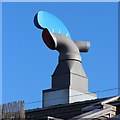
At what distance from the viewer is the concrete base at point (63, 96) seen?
2631 centimetres

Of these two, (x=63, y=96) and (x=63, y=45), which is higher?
(x=63, y=45)

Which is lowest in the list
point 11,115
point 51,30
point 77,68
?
point 11,115

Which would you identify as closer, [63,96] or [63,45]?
[63,96]

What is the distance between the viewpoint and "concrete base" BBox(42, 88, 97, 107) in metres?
26.3

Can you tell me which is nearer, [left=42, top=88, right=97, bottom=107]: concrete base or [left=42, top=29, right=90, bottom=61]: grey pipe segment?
[left=42, top=88, right=97, bottom=107]: concrete base

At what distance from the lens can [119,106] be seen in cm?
1933

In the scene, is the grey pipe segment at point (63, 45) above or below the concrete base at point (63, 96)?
above

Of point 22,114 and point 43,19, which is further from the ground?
point 43,19

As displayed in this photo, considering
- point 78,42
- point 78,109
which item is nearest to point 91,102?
point 78,109

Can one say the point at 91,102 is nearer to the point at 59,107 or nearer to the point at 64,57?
the point at 59,107

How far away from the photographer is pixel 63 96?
26.5 m

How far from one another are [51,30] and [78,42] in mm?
1577

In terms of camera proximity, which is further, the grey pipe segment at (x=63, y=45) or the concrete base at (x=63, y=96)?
the grey pipe segment at (x=63, y=45)

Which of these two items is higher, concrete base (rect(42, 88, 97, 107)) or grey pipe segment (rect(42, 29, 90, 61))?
grey pipe segment (rect(42, 29, 90, 61))
